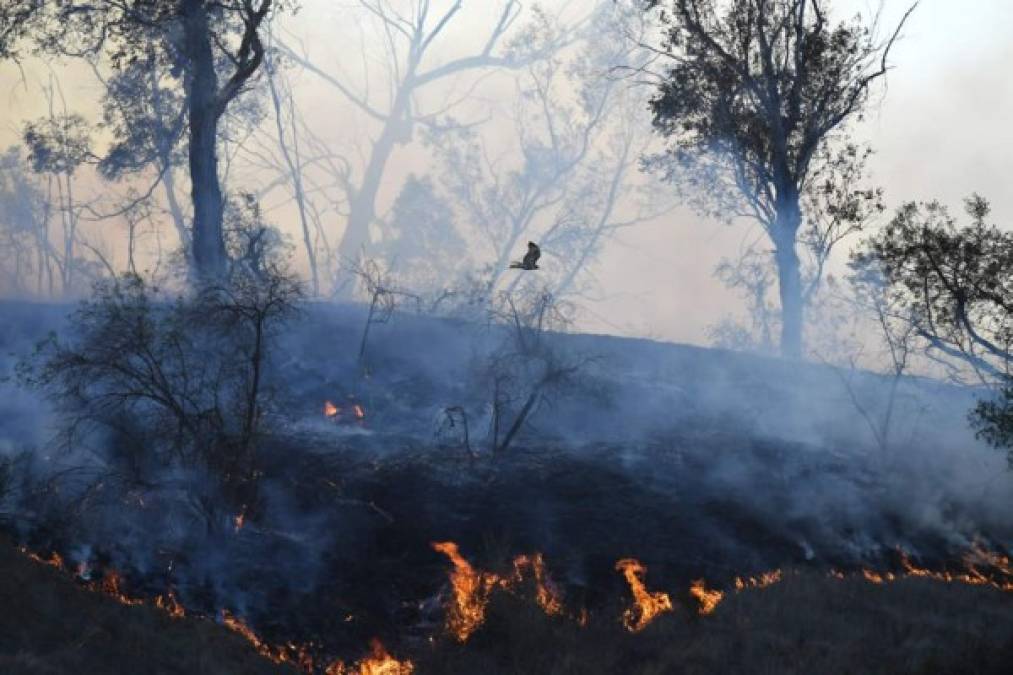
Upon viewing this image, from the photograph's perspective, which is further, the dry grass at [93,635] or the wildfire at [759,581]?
the wildfire at [759,581]

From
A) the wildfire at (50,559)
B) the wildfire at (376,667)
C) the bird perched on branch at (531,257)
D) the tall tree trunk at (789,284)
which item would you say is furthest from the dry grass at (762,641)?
the tall tree trunk at (789,284)

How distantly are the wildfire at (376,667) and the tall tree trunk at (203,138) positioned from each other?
582 inches

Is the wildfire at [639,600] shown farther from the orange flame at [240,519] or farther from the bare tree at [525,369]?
the orange flame at [240,519]

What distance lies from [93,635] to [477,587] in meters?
6.55

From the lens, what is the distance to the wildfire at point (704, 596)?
63.1ft

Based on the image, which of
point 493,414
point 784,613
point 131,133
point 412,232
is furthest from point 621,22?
point 784,613

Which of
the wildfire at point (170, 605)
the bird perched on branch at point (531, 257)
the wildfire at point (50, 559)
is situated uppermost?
the bird perched on branch at point (531, 257)

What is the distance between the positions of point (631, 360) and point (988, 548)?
11.0 meters

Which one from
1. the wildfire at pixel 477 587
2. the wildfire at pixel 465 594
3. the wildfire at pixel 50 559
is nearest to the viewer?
the wildfire at pixel 50 559

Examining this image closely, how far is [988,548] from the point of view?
75.7 feet

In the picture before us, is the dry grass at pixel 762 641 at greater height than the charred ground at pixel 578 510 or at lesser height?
lesser

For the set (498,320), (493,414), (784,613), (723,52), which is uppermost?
(723,52)

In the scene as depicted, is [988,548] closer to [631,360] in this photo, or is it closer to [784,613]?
[784,613]

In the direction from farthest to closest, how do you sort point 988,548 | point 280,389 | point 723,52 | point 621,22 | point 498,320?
point 621,22, point 723,52, point 498,320, point 280,389, point 988,548
